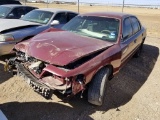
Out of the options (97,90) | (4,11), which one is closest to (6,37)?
(97,90)

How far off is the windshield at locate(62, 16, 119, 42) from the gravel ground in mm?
1142

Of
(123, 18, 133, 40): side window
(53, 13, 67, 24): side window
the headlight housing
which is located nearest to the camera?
(123, 18, 133, 40): side window

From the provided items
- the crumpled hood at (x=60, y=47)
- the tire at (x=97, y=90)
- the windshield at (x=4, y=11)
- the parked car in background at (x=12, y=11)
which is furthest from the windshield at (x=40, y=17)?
the tire at (x=97, y=90)

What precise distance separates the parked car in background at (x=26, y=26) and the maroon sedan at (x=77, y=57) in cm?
115

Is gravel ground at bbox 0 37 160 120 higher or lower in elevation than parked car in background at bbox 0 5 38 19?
lower

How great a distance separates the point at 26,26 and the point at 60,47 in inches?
112

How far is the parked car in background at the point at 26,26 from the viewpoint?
5383 millimetres

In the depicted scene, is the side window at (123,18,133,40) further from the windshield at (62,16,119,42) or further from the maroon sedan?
the windshield at (62,16,119,42)

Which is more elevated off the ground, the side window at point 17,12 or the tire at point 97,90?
the side window at point 17,12

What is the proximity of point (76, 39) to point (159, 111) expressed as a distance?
216cm

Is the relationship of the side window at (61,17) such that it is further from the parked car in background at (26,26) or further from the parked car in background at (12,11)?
the parked car in background at (12,11)

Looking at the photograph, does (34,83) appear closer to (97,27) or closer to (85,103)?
(85,103)

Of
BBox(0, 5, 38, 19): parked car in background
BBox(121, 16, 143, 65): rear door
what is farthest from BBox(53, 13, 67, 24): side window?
BBox(121, 16, 143, 65): rear door

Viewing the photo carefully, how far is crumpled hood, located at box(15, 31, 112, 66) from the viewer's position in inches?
137
